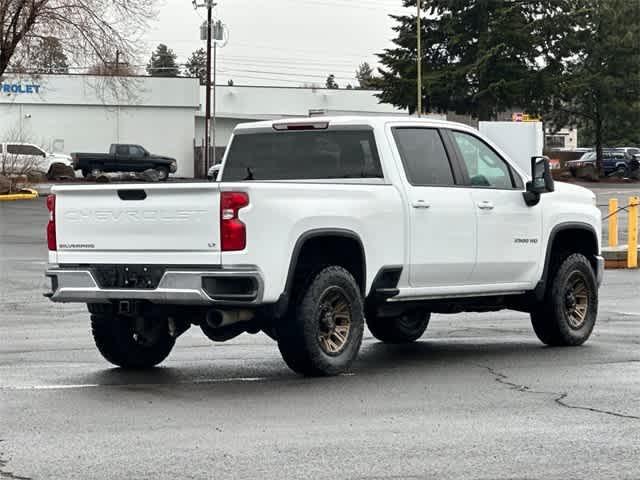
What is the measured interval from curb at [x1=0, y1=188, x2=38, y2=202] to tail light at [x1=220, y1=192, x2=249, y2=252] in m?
37.3

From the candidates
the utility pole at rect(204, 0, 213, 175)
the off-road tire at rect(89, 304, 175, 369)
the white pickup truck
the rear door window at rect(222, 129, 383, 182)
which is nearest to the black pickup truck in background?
the utility pole at rect(204, 0, 213, 175)

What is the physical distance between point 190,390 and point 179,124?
7064 centimetres

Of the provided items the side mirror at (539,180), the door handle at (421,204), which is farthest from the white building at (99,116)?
the door handle at (421,204)

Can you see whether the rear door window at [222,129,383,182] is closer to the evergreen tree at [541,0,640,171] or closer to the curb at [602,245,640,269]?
the curb at [602,245,640,269]

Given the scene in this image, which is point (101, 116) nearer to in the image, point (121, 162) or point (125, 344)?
point (121, 162)

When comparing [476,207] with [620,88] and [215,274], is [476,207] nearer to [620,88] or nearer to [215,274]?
[215,274]

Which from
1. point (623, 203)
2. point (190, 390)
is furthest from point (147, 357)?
point (623, 203)

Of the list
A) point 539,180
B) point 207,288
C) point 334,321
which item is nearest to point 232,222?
point 207,288

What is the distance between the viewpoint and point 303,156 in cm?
1170

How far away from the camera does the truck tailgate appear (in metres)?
9.73

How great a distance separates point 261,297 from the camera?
9.74 m

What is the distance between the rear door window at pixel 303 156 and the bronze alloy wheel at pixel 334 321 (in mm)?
1285

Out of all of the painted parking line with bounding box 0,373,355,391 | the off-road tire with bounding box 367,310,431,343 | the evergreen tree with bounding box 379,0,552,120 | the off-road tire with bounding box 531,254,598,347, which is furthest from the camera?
the evergreen tree with bounding box 379,0,552,120

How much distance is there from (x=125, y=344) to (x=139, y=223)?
1.39 m
